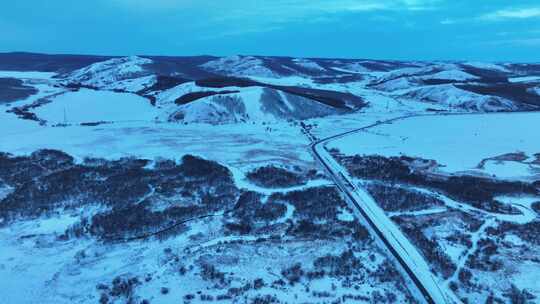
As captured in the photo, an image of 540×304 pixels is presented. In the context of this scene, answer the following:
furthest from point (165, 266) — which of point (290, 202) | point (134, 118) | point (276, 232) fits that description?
point (134, 118)

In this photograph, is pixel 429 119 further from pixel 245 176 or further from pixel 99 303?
pixel 99 303

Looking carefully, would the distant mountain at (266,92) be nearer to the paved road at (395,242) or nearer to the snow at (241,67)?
the snow at (241,67)

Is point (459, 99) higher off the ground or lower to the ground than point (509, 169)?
higher

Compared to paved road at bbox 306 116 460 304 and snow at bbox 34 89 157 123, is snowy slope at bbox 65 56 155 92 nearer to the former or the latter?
snow at bbox 34 89 157 123

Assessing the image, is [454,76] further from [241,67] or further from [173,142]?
[173,142]

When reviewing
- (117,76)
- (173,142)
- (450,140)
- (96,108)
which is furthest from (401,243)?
(117,76)

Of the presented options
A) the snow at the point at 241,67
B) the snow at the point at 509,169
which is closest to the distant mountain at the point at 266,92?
the snow at the point at 241,67
